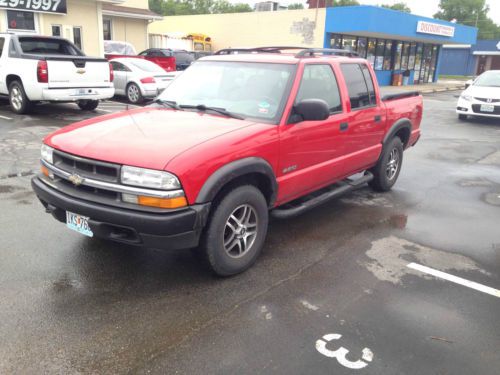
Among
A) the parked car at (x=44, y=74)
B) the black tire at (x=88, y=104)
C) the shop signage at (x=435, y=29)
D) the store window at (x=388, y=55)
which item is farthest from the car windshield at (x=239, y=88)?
the store window at (x=388, y=55)

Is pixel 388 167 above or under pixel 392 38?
under

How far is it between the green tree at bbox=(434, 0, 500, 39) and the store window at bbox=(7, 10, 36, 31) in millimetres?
99163

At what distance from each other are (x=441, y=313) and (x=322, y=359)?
117 cm

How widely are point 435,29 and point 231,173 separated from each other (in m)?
28.2

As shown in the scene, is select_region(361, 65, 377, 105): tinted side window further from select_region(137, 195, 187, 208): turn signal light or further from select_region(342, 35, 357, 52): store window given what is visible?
select_region(342, 35, 357, 52): store window

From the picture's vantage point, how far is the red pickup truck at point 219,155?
→ 10.9 feet

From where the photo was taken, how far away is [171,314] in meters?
3.36

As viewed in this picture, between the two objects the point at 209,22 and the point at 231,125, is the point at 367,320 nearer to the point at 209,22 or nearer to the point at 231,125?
the point at 231,125

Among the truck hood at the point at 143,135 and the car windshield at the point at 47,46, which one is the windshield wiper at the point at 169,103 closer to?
the truck hood at the point at 143,135

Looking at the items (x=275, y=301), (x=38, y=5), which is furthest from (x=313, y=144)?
(x=38, y=5)

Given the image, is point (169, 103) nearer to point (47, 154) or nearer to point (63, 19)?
point (47, 154)

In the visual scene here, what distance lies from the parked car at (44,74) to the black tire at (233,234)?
7950 mm

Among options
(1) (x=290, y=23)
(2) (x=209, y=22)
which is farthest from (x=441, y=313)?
(2) (x=209, y=22)

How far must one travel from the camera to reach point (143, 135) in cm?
372
